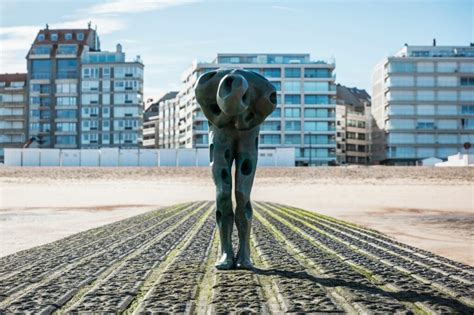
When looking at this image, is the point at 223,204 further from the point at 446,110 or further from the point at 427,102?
the point at 446,110

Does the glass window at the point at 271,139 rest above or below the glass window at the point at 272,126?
below

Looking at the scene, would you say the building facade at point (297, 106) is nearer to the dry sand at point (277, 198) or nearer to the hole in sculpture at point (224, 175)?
the dry sand at point (277, 198)

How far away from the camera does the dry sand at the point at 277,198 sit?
16922 mm

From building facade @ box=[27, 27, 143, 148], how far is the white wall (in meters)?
31.1

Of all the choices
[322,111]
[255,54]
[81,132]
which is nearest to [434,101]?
[322,111]

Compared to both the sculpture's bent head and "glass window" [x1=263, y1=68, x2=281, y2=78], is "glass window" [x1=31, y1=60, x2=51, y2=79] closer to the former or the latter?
"glass window" [x1=263, y1=68, x2=281, y2=78]

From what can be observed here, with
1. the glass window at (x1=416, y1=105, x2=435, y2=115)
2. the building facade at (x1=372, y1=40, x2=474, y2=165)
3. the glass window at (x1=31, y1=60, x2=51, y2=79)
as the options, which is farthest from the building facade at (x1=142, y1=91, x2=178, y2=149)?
the glass window at (x1=416, y1=105, x2=435, y2=115)

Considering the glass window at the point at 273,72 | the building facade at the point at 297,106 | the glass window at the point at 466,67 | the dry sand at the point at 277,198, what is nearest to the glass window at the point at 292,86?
the building facade at the point at 297,106

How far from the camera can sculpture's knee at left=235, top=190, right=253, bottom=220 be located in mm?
7762

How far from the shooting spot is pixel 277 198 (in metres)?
37.8

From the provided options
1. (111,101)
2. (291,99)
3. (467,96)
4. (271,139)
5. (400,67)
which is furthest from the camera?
(467,96)

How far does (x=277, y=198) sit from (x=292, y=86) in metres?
78.5

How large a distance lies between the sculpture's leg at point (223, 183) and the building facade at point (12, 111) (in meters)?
122

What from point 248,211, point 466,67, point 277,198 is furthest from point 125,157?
point 248,211
